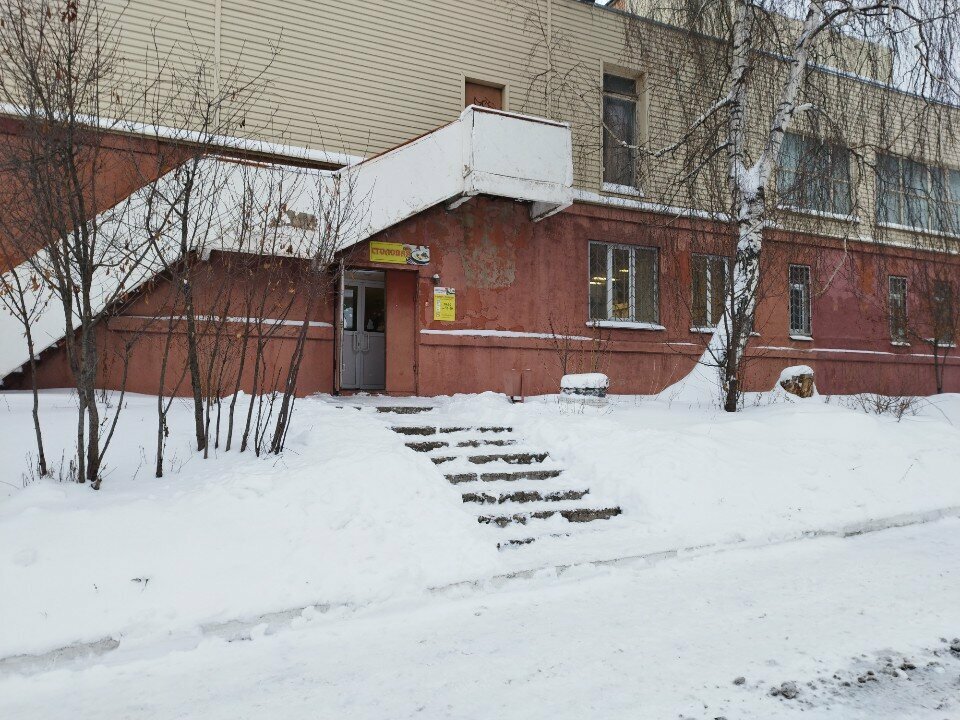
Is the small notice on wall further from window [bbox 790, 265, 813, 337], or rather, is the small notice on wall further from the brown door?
window [bbox 790, 265, 813, 337]

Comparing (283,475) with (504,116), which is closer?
(283,475)

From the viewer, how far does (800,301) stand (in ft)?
54.1

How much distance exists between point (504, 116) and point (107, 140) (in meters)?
6.56

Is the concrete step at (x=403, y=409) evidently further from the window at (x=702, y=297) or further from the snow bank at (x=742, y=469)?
the window at (x=702, y=297)

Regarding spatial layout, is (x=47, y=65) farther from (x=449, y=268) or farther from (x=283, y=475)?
(x=449, y=268)

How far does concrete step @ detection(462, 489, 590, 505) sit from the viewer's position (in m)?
6.51

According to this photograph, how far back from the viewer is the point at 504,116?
35.8ft

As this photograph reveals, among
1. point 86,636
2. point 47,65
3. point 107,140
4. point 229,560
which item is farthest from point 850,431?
point 107,140

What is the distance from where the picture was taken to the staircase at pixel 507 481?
6191mm

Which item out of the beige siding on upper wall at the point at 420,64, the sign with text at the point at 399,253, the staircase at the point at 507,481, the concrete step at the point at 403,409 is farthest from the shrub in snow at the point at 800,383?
the sign with text at the point at 399,253

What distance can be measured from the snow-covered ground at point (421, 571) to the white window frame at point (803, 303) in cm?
907

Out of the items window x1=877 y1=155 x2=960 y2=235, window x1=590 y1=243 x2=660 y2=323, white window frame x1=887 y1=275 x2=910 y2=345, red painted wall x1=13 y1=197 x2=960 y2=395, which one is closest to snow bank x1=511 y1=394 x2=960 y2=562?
red painted wall x1=13 y1=197 x2=960 y2=395

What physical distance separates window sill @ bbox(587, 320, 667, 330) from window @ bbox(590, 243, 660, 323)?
6.0 inches

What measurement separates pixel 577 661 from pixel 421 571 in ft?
5.29
